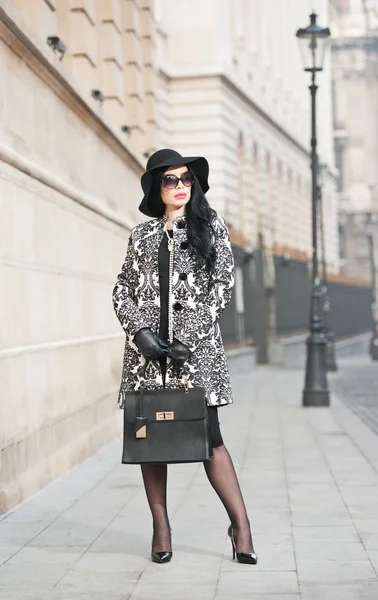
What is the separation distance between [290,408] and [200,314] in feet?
43.3

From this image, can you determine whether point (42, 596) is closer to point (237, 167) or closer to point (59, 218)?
point (59, 218)

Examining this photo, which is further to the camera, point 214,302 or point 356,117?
point 356,117

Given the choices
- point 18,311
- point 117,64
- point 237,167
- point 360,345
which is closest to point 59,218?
point 18,311

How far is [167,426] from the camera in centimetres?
626

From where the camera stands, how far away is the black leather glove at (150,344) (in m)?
6.26

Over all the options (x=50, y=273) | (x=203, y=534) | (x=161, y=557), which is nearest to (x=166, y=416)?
(x=161, y=557)

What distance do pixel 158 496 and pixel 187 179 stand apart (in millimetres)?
1549

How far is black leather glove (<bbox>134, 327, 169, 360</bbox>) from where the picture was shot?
626 cm

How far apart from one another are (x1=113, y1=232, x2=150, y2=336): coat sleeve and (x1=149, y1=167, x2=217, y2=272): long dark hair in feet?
Result: 0.83

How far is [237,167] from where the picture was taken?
44.0m

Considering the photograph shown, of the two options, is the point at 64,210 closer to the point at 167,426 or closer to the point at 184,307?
the point at 184,307

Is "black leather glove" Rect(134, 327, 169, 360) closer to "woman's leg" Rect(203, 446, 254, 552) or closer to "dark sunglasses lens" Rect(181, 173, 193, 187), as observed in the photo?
"woman's leg" Rect(203, 446, 254, 552)

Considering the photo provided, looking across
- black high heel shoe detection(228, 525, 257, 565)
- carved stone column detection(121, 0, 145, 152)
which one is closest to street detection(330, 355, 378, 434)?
carved stone column detection(121, 0, 145, 152)

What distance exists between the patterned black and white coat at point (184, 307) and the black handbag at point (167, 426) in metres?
0.12
